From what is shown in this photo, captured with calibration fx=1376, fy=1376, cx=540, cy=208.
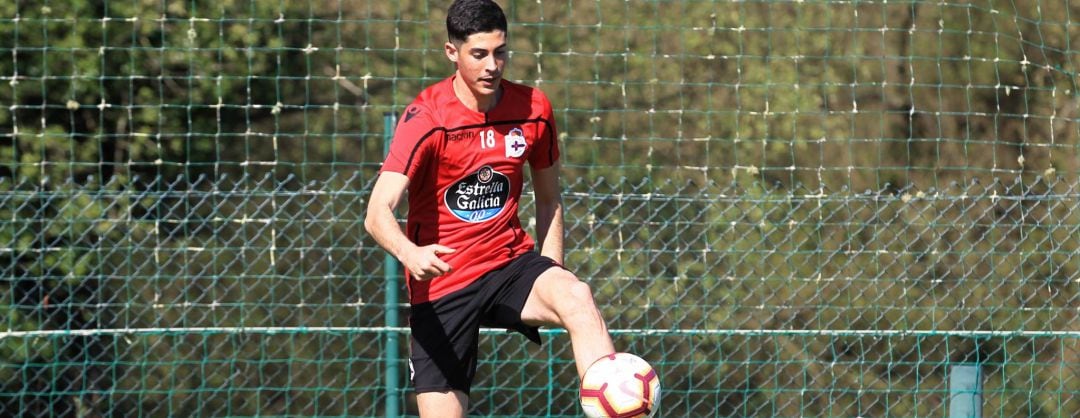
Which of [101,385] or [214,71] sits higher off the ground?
[214,71]

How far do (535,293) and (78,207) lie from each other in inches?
170

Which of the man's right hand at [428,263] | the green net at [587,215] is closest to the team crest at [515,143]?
the man's right hand at [428,263]

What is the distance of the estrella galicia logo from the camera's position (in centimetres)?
488

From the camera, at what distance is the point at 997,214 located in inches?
407

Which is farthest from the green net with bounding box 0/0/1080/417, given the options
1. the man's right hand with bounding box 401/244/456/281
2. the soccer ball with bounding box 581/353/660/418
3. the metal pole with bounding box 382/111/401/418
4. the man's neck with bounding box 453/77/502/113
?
the man's right hand with bounding box 401/244/456/281

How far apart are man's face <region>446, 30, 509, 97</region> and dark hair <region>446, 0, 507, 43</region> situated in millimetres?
18

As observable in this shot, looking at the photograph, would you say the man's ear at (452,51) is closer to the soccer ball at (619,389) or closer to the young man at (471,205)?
the young man at (471,205)

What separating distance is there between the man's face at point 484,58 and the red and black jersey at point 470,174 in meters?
0.15

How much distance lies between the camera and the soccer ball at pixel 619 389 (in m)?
4.18

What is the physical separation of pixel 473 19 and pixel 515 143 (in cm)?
51

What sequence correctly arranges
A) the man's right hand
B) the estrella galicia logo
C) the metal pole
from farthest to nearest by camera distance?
the metal pole < the estrella galicia logo < the man's right hand

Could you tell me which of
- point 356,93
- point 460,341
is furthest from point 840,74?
point 460,341

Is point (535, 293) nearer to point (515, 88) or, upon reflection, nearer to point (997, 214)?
point (515, 88)

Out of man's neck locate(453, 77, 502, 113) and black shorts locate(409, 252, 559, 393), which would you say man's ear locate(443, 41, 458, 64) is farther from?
black shorts locate(409, 252, 559, 393)
